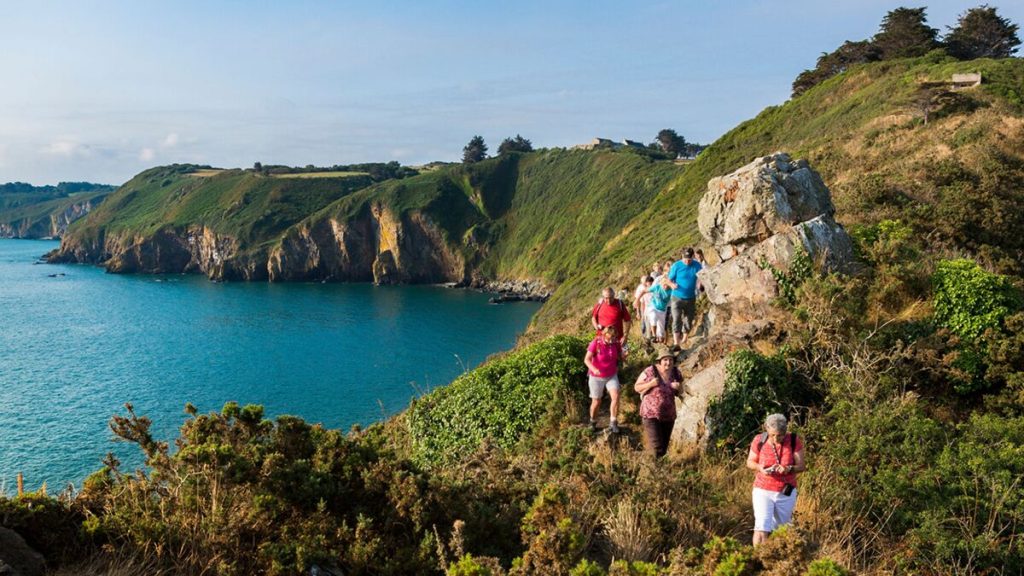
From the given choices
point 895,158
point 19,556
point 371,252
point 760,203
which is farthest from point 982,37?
point 371,252

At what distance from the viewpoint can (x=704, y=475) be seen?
681 cm

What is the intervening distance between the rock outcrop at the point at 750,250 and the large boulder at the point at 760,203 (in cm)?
2

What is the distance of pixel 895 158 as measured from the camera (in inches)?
947

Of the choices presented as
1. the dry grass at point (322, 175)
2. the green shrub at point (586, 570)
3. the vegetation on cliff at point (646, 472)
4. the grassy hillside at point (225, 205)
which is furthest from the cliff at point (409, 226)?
the green shrub at point (586, 570)

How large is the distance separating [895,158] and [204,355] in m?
55.9

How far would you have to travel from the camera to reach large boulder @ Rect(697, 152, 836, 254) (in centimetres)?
1169

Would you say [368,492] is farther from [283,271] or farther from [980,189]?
[283,271]

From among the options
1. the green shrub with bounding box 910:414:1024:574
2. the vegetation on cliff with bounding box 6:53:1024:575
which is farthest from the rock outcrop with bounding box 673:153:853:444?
the green shrub with bounding box 910:414:1024:574

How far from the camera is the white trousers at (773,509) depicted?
5438mm

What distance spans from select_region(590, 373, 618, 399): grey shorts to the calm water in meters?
9.77

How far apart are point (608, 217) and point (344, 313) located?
52.3m

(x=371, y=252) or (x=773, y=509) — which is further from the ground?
(x=371, y=252)

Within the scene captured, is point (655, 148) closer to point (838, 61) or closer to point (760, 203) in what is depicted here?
point (838, 61)

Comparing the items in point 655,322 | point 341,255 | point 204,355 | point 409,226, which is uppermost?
point 409,226
